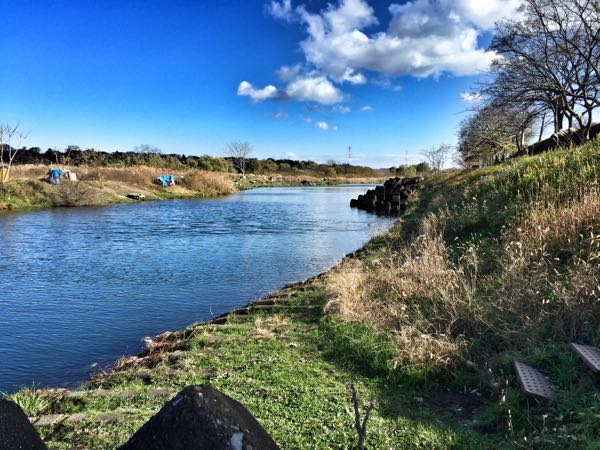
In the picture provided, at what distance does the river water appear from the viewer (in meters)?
9.05

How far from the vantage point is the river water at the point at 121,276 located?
905 centimetres

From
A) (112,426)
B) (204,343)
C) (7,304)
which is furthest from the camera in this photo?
(7,304)

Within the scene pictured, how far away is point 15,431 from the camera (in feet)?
7.34

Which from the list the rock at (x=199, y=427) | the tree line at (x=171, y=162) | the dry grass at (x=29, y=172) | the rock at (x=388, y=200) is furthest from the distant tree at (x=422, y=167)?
the rock at (x=199, y=427)

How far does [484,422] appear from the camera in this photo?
4594 millimetres

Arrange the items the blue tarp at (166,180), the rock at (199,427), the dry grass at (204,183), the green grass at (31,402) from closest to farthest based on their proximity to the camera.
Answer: the rock at (199,427), the green grass at (31,402), the blue tarp at (166,180), the dry grass at (204,183)

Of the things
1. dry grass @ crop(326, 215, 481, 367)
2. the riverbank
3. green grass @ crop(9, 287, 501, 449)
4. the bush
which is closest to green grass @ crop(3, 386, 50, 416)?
green grass @ crop(9, 287, 501, 449)

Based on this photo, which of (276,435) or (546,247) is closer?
(276,435)

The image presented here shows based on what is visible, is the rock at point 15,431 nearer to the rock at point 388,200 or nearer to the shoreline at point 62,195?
the shoreline at point 62,195

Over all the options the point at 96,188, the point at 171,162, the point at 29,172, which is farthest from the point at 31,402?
the point at 171,162

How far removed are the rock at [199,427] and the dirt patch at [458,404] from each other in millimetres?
3348

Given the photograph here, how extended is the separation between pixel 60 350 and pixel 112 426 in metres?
4.87

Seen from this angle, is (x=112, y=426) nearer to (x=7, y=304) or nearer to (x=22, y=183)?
(x=7, y=304)

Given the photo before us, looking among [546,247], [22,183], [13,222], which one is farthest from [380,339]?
[22,183]
